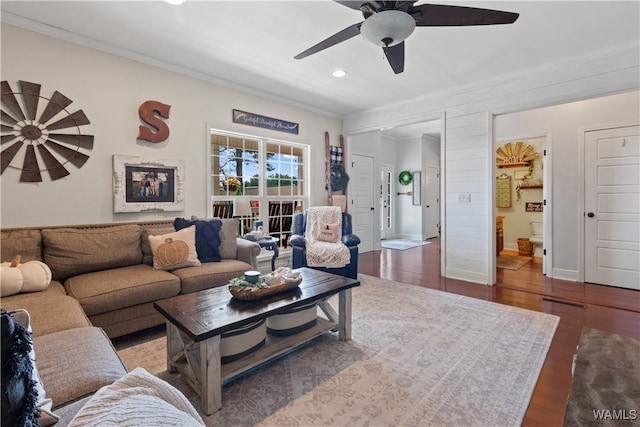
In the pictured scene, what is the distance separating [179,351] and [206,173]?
8.05 feet

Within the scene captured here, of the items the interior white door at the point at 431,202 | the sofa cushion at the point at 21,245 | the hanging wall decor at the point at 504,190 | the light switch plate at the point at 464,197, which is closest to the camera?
the sofa cushion at the point at 21,245

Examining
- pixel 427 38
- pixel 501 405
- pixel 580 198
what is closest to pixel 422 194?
pixel 580 198

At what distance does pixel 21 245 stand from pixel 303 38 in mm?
3022

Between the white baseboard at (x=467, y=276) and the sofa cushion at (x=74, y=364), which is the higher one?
the sofa cushion at (x=74, y=364)

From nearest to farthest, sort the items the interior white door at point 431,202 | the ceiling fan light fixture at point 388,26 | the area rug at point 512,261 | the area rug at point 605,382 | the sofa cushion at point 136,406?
1. the sofa cushion at point 136,406
2. the area rug at point 605,382
3. the ceiling fan light fixture at point 388,26
4. the area rug at point 512,261
5. the interior white door at point 431,202

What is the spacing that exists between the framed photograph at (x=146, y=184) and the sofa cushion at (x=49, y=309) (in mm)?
1252

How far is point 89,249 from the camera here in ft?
8.66

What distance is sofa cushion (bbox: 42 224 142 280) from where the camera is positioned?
99.6 inches

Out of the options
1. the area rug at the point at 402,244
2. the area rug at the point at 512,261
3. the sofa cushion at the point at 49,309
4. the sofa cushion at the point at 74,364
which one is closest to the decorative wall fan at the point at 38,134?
the sofa cushion at the point at 49,309

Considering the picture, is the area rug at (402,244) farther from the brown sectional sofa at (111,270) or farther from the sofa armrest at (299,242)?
the brown sectional sofa at (111,270)

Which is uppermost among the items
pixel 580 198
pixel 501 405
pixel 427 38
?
pixel 427 38

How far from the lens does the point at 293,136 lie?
4.89 m

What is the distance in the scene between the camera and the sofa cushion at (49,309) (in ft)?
5.32

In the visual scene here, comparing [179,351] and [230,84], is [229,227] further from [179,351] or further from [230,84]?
[230,84]
